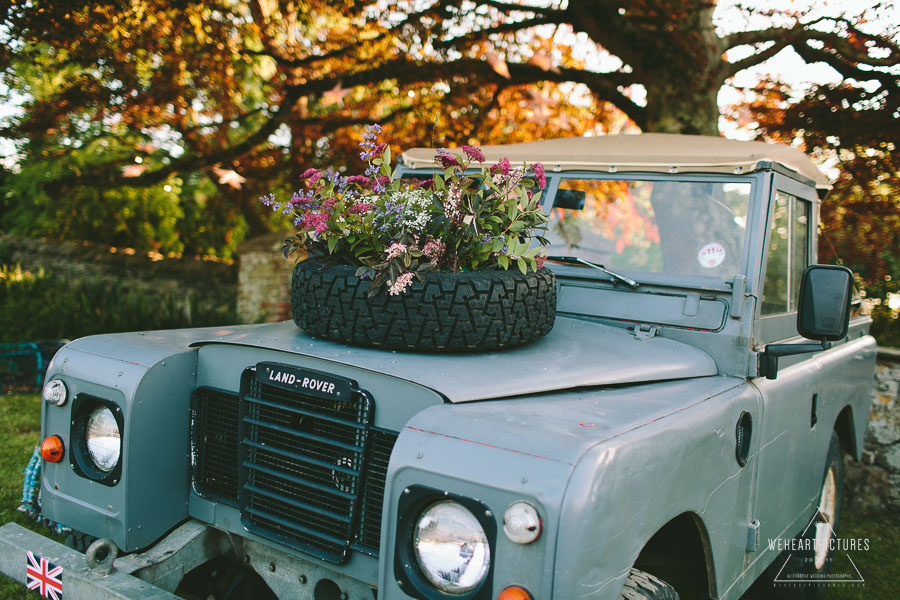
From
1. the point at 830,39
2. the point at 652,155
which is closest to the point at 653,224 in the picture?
the point at 652,155

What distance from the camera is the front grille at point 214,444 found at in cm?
228

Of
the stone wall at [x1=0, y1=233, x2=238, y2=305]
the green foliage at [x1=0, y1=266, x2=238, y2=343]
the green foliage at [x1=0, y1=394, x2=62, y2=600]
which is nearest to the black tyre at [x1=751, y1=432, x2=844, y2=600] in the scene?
the green foliage at [x1=0, y1=394, x2=62, y2=600]

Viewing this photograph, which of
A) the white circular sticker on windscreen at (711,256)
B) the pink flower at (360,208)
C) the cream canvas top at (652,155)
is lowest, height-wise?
the white circular sticker on windscreen at (711,256)

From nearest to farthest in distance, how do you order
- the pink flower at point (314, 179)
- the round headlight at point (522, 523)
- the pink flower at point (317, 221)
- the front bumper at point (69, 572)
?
the round headlight at point (522, 523) → the front bumper at point (69, 572) → the pink flower at point (317, 221) → the pink flower at point (314, 179)

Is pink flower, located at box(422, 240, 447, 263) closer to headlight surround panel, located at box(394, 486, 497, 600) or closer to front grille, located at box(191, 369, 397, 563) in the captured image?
front grille, located at box(191, 369, 397, 563)

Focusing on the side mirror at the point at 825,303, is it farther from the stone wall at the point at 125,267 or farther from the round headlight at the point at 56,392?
the stone wall at the point at 125,267

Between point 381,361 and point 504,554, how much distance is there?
693mm

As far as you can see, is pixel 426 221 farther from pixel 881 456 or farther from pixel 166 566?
pixel 881 456

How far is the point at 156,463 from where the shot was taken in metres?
2.25

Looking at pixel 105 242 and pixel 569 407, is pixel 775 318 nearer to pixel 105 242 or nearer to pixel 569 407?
pixel 569 407

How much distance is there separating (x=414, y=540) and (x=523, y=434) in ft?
1.18

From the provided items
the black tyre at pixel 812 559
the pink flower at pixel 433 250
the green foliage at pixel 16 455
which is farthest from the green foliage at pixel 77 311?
the black tyre at pixel 812 559

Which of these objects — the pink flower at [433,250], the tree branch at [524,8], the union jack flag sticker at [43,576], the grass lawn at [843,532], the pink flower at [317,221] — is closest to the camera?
the union jack flag sticker at [43,576]

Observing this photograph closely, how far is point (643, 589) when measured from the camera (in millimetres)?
1770
